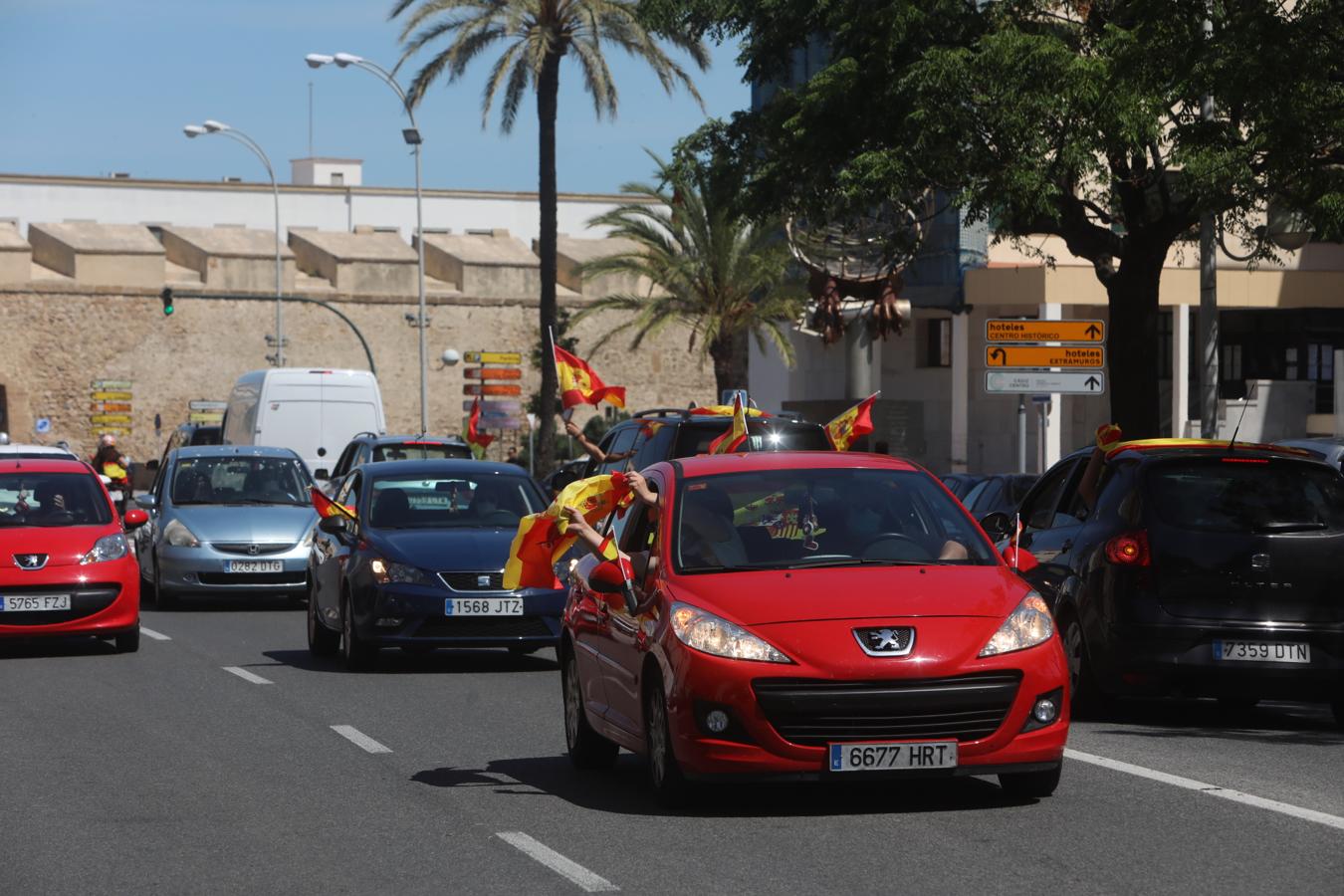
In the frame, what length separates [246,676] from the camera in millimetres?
15719

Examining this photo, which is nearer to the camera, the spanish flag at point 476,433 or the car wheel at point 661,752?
the car wheel at point 661,752

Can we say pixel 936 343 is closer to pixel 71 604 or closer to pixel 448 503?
pixel 448 503

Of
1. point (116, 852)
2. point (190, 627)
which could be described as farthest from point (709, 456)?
point (190, 627)

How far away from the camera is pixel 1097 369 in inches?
1092

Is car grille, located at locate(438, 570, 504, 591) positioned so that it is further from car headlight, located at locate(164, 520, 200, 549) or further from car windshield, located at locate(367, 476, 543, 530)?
car headlight, located at locate(164, 520, 200, 549)

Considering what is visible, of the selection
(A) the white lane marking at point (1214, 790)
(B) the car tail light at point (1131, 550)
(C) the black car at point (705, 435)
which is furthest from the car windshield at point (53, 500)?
(A) the white lane marking at point (1214, 790)

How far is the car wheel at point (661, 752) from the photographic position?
343 inches

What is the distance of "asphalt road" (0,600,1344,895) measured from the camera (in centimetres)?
748

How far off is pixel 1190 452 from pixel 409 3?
31.7m

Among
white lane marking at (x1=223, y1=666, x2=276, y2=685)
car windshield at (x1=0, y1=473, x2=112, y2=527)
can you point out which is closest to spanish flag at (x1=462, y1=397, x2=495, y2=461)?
car windshield at (x1=0, y1=473, x2=112, y2=527)

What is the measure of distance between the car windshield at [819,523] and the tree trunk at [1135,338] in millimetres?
14662

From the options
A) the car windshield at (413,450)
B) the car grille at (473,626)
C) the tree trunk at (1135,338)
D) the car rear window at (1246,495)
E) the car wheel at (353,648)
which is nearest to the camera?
the car rear window at (1246,495)

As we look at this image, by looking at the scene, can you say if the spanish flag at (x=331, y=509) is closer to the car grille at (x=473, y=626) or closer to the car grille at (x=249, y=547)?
the car grille at (x=473, y=626)

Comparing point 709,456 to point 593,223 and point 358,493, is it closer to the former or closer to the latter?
point 358,493
